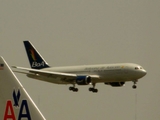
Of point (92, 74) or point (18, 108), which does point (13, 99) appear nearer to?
point (18, 108)

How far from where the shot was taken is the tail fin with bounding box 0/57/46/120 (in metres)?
13.8

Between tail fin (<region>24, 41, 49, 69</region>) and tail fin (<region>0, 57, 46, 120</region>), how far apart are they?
77.3m

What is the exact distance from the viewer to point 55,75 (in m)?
81.4

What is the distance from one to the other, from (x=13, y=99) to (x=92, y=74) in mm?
64839

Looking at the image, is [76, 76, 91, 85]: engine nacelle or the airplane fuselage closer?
the airplane fuselage

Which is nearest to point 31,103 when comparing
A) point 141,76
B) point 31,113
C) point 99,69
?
point 31,113

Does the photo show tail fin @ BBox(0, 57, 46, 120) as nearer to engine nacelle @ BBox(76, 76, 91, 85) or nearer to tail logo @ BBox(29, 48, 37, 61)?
engine nacelle @ BBox(76, 76, 91, 85)

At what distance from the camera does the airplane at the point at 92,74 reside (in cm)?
7319

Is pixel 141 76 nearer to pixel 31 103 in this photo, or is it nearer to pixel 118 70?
pixel 118 70

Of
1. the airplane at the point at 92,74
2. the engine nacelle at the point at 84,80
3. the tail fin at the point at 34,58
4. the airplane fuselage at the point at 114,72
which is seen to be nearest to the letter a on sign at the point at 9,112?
the airplane at the point at 92,74

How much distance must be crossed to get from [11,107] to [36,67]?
259ft

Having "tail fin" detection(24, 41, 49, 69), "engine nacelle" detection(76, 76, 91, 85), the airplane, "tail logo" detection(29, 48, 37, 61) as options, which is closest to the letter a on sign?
the airplane

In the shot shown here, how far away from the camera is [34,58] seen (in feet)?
312

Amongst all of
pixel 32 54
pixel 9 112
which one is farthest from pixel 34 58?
pixel 9 112
